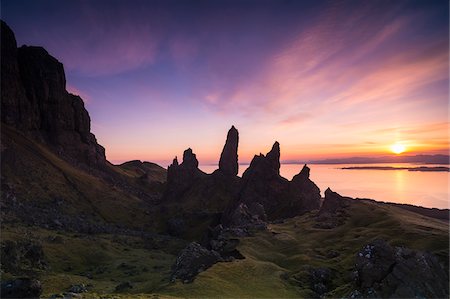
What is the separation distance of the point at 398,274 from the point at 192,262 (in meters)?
44.0

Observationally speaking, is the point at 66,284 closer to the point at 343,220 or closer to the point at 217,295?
the point at 217,295

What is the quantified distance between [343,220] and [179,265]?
74.5m

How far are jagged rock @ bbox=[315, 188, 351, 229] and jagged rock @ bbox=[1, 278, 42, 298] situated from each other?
352 ft

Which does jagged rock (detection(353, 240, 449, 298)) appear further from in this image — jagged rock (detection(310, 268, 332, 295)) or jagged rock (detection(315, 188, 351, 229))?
jagged rock (detection(315, 188, 351, 229))

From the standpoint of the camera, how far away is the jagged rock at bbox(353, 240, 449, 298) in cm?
5750

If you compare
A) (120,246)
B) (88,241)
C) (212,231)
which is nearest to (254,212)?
(212,231)

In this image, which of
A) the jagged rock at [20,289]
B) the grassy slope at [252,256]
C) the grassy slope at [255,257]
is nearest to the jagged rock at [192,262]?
the grassy slope at [255,257]

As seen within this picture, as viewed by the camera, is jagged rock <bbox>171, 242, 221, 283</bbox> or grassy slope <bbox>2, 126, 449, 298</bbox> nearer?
grassy slope <bbox>2, 126, 449, 298</bbox>

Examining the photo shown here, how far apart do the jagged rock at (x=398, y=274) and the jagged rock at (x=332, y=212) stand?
212 ft

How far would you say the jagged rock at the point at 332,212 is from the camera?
131250 millimetres

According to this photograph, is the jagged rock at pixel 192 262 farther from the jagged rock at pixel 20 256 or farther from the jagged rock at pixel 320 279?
the jagged rock at pixel 20 256

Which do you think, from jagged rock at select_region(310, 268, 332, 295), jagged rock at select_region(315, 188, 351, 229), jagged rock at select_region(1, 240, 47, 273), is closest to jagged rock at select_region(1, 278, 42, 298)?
jagged rock at select_region(310, 268, 332, 295)

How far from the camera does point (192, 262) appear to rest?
80.7m

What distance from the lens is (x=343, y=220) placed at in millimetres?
130375
